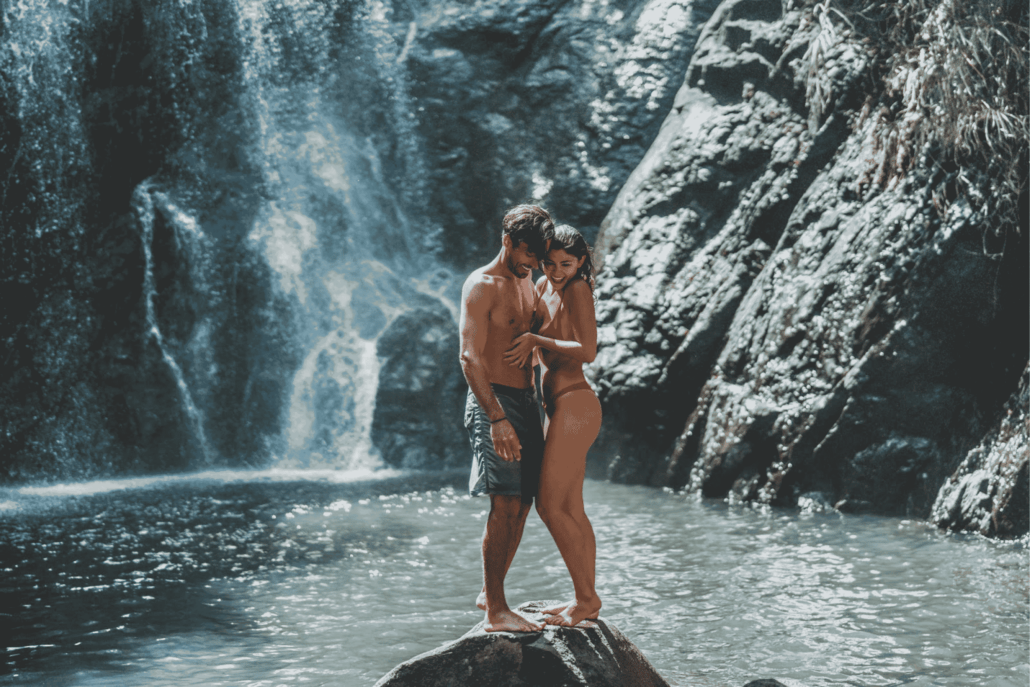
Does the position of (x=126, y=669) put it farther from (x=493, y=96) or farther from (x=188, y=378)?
(x=493, y=96)

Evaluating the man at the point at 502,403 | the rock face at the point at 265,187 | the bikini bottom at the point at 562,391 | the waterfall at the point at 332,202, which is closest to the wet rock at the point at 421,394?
the rock face at the point at 265,187

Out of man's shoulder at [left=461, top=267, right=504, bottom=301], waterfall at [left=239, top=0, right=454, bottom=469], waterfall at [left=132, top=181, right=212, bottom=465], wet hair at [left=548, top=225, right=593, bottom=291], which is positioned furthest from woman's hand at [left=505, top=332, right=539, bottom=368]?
waterfall at [left=132, top=181, right=212, bottom=465]

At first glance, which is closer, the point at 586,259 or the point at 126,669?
the point at 586,259

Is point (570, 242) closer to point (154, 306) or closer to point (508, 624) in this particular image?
point (508, 624)

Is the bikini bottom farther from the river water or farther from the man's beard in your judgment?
the river water

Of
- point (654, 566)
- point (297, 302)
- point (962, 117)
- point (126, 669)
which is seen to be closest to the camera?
point (126, 669)

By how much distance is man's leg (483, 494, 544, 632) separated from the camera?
3.97 meters

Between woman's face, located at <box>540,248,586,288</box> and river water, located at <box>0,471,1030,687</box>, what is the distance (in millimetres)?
2312

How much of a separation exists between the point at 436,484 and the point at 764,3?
7757mm

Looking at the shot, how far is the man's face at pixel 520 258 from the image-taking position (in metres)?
4.02

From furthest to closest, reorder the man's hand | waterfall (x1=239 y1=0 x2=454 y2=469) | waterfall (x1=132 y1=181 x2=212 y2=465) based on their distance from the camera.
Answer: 1. waterfall (x1=239 y1=0 x2=454 y2=469)
2. waterfall (x1=132 y1=181 x2=212 y2=465)
3. the man's hand

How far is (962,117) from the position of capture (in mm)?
8062

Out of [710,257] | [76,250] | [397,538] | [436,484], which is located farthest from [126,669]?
[76,250]

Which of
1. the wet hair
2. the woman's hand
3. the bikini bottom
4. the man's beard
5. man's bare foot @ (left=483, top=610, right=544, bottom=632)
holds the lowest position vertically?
man's bare foot @ (left=483, top=610, right=544, bottom=632)
